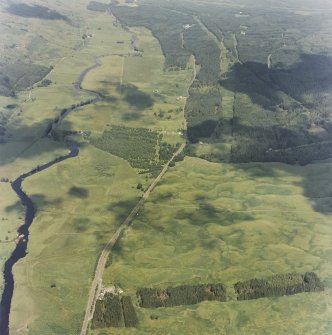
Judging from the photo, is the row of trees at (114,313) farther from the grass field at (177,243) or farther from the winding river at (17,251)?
the winding river at (17,251)

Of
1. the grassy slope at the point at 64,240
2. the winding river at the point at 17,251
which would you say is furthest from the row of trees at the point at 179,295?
the winding river at the point at 17,251

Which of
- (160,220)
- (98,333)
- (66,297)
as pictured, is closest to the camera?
(98,333)

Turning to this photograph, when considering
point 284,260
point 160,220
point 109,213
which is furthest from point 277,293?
point 109,213

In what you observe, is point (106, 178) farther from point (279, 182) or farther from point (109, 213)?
point (279, 182)

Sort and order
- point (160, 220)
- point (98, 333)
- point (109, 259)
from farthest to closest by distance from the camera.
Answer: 1. point (160, 220)
2. point (109, 259)
3. point (98, 333)

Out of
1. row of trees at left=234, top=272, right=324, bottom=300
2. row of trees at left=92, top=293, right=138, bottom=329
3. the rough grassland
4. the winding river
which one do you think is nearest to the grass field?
the rough grassland

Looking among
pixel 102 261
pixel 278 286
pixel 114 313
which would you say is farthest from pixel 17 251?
pixel 278 286

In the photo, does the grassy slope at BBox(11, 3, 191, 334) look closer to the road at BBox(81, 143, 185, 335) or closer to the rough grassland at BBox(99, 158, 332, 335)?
the road at BBox(81, 143, 185, 335)

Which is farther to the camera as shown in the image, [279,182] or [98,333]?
[279,182]
